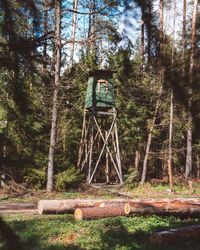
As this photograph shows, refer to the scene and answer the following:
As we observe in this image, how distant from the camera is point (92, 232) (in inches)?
352

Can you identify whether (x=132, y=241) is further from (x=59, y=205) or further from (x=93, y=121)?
(x=93, y=121)

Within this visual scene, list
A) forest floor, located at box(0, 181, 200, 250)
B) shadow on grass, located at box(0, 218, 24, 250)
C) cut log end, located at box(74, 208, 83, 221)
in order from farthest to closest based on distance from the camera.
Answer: cut log end, located at box(74, 208, 83, 221) < forest floor, located at box(0, 181, 200, 250) < shadow on grass, located at box(0, 218, 24, 250)

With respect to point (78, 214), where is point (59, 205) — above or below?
above

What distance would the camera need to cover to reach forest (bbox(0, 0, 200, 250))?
6.06 feet

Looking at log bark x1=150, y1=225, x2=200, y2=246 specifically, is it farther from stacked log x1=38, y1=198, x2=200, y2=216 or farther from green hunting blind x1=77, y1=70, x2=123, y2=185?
green hunting blind x1=77, y1=70, x2=123, y2=185

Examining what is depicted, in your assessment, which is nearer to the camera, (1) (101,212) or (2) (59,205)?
(1) (101,212)

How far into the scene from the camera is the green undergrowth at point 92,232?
797cm

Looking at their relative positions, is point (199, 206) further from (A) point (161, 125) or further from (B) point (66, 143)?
(A) point (161, 125)

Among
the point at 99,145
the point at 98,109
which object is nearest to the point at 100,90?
the point at 98,109

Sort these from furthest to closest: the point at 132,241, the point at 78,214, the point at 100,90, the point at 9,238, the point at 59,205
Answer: the point at 100,90, the point at 59,205, the point at 78,214, the point at 132,241, the point at 9,238

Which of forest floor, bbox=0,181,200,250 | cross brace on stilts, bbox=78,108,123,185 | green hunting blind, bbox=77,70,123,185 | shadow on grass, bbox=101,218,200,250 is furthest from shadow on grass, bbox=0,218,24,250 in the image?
cross brace on stilts, bbox=78,108,123,185

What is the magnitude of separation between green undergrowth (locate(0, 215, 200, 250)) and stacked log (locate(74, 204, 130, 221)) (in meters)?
0.27

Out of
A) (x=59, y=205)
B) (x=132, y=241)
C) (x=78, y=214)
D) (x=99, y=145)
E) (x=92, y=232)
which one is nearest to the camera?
(x=132, y=241)

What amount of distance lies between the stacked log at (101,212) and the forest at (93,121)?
26 millimetres
